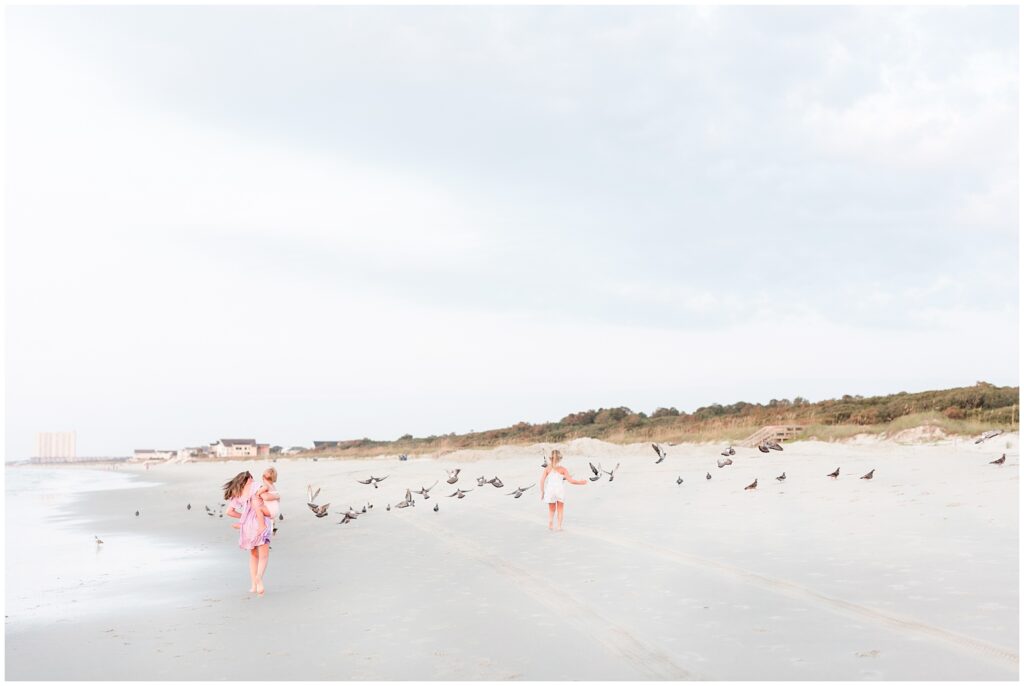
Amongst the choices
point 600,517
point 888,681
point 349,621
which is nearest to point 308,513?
point 600,517

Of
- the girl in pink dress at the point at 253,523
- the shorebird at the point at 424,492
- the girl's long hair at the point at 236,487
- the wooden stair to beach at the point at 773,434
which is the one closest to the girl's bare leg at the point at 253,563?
the girl in pink dress at the point at 253,523

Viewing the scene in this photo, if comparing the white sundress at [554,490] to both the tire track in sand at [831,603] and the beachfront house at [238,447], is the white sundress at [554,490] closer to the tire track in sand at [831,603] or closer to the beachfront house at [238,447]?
the tire track in sand at [831,603]

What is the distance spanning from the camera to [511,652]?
8.14 meters

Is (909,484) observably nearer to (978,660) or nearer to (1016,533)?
(1016,533)

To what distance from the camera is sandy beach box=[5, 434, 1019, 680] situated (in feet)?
25.6

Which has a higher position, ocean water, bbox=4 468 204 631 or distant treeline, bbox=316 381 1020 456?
distant treeline, bbox=316 381 1020 456

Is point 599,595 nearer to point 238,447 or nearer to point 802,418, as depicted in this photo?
point 802,418

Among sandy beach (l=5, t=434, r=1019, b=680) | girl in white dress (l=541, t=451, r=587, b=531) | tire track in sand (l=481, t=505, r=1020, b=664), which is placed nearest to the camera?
A: tire track in sand (l=481, t=505, r=1020, b=664)

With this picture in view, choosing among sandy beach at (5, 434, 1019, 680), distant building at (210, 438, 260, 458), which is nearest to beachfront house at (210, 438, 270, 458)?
distant building at (210, 438, 260, 458)

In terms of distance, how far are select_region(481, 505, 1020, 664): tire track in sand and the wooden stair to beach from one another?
78.9 ft

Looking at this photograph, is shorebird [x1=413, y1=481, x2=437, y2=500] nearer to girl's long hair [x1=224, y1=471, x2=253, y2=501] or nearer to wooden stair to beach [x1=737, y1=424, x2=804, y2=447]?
girl's long hair [x1=224, y1=471, x2=253, y2=501]

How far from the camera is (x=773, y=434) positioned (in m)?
39.1

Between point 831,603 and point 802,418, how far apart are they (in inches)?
1593

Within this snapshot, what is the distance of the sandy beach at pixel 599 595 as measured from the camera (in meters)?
7.81
